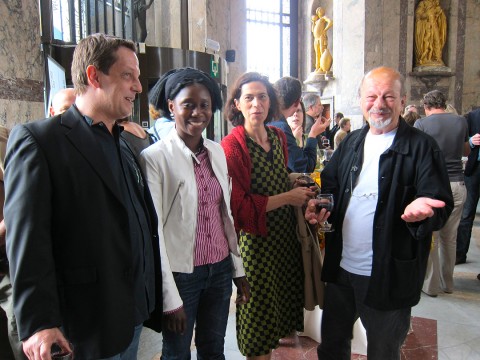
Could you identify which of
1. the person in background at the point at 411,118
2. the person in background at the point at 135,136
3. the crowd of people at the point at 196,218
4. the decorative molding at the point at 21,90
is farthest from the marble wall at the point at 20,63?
the person in background at the point at 411,118

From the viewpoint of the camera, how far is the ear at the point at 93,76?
1.30 m

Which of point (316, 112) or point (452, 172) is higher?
point (316, 112)

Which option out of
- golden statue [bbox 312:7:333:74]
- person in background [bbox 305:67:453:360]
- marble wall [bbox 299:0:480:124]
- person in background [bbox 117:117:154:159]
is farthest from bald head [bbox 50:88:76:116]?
golden statue [bbox 312:7:333:74]

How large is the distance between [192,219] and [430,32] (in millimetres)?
10590

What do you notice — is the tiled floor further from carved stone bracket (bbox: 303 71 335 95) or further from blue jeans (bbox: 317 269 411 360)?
carved stone bracket (bbox: 303 71 335 95)

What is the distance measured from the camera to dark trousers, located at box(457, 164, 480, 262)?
4.54m

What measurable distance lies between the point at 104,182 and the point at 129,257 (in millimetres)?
256

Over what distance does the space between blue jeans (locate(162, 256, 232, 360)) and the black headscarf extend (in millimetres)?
757

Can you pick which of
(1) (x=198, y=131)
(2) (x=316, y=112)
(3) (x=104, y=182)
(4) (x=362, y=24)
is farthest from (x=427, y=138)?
(4) (x=362, y=24)

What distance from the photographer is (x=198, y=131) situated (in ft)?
5.71

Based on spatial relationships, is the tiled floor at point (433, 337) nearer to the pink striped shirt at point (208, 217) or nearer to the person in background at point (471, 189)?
the person in background at point (471, 189)

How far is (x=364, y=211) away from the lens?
6.14ft

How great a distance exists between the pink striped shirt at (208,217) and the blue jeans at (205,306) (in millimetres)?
52

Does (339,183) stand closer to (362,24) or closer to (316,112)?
(316,112)
